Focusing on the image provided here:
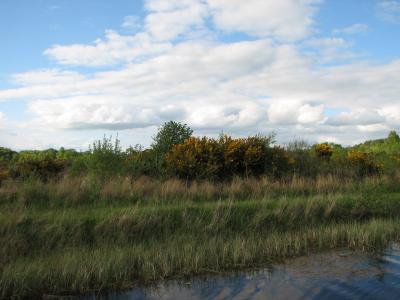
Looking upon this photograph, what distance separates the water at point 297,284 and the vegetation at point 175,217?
1.31 ft

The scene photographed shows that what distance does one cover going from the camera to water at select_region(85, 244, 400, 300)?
7.28m

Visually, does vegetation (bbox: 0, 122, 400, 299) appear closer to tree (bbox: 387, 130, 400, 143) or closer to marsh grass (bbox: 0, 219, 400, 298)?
marsh grass (bbox: 0, 219, 400, 298)

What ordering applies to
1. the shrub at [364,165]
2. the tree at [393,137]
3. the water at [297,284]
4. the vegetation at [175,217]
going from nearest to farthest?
1. the water at [297,284]
2. the vegetation at [175,217]
3. the shrub at [364,165]
4. the tree at [393,137]

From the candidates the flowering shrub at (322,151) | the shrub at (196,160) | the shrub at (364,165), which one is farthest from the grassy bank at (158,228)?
the flowering shrub at (322,151)

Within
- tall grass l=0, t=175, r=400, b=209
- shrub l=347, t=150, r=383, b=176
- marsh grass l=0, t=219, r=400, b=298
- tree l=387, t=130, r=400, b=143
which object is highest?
tree l=387, t=130, r=400, b=143

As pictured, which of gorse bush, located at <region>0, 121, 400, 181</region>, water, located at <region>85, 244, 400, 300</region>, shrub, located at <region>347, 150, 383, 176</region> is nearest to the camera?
A: water, located at <region>85, 244, 400, 300</region>

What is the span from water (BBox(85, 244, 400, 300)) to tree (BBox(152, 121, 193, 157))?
11.7 metres

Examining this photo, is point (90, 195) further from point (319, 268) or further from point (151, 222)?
point (319, 268)

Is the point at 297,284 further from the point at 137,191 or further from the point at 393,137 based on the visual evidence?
the point at 393,137

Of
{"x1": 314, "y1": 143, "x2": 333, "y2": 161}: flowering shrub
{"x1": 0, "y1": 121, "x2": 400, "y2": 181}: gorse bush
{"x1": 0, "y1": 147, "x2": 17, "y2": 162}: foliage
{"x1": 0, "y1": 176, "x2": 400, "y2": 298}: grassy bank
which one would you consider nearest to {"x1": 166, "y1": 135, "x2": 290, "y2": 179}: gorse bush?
{"x1": 0, "y1": 121, "x2": 400, "y2": 181}: gorse bush

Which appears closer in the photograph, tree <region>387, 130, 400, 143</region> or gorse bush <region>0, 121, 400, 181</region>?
gorse bush <region>0, 121, 400, 181</region>

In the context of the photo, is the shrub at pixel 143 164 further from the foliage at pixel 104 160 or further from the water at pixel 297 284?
the water at pixel 297 284

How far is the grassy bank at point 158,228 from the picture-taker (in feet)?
25.7

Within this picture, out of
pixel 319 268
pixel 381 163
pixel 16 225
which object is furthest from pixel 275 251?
pixel 381 163
